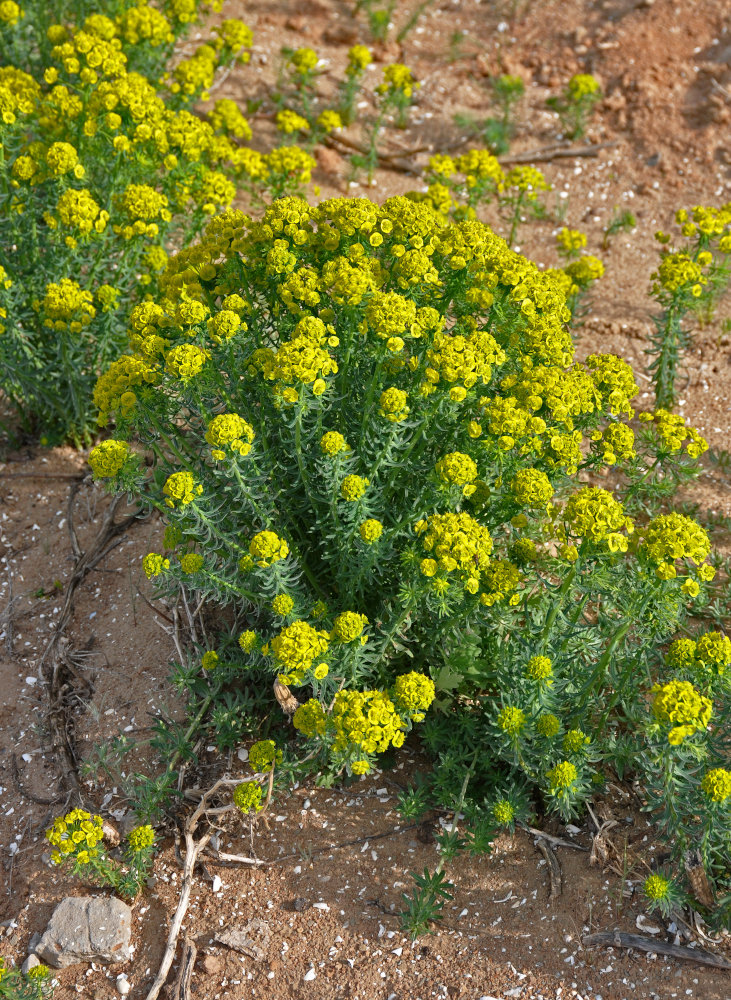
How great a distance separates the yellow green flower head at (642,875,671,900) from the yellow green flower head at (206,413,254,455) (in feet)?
8.05

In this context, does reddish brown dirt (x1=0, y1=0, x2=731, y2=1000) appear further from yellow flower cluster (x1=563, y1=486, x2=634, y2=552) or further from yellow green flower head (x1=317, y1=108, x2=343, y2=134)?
yellow flower cluster (x1=563, y1=486, x2=634, y2=552)

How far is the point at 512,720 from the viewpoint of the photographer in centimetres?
401

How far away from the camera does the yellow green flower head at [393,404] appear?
12.9 ft

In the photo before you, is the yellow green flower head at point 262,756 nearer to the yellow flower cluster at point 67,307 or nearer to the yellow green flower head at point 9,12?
the yellow flower cluster at point 67,307

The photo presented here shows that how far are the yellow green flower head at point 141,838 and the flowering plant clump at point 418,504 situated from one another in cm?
84

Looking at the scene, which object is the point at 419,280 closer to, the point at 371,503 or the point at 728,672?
the point at 371,503

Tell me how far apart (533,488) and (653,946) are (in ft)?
6.75

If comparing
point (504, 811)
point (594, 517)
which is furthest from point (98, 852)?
point (594, 517)

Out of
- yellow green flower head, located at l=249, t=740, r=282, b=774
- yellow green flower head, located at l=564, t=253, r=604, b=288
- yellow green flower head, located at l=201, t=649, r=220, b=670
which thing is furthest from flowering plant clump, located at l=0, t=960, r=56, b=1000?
yellow green flower head, located at l=564, t=253, r=604, b=288

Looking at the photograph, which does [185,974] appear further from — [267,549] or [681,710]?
[681,710]

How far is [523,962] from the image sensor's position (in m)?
4.11

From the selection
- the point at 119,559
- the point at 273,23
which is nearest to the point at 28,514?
the point at 119,559

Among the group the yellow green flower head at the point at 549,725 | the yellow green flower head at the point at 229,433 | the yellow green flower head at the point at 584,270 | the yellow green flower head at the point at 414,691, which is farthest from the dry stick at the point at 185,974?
the yellow green flower head at the point at 584,270

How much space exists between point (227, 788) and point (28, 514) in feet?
8.34
